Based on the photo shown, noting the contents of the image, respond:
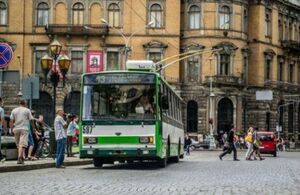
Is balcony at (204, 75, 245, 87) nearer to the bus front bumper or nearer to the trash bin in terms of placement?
the trash bin

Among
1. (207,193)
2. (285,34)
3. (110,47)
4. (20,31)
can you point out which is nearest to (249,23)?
(285,34)

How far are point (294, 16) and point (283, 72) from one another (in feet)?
24.8

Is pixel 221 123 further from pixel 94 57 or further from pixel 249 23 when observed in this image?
pixel 94 57

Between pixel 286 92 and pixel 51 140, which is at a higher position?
pixel 286 92

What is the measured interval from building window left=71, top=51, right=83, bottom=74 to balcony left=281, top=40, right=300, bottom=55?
24089 mm

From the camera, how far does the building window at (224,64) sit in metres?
77.1

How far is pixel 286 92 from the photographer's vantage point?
8700 centimetres

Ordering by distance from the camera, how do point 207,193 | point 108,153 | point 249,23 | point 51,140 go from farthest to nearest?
point 249,23 < point 51,140 < point 108,153 < point 207,193

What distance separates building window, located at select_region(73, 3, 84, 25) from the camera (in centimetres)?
7500

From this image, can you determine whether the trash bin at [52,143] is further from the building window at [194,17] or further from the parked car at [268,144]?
the building window at [194,17]

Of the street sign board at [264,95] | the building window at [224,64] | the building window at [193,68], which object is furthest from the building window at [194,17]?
the street sign board at [264,95]

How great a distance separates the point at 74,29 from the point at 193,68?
485 inches

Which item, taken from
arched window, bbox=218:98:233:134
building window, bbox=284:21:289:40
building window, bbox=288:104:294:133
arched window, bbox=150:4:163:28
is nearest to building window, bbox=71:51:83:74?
arched window, bbox=150:4:163:28

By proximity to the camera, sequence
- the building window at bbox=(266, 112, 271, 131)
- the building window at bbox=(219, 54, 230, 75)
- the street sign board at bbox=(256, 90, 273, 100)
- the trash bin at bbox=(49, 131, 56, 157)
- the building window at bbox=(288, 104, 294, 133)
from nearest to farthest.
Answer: the trash bin at bbox=(49, 131, 56, 157) < the building window at bbox=(219, 54, 230, 75) < the street sign board at bbox=(256, 90, 273, 100) < the building window at bbox=(266, 112, 271, 131) < the building window at bbox=(288, 104, 294, 133)
